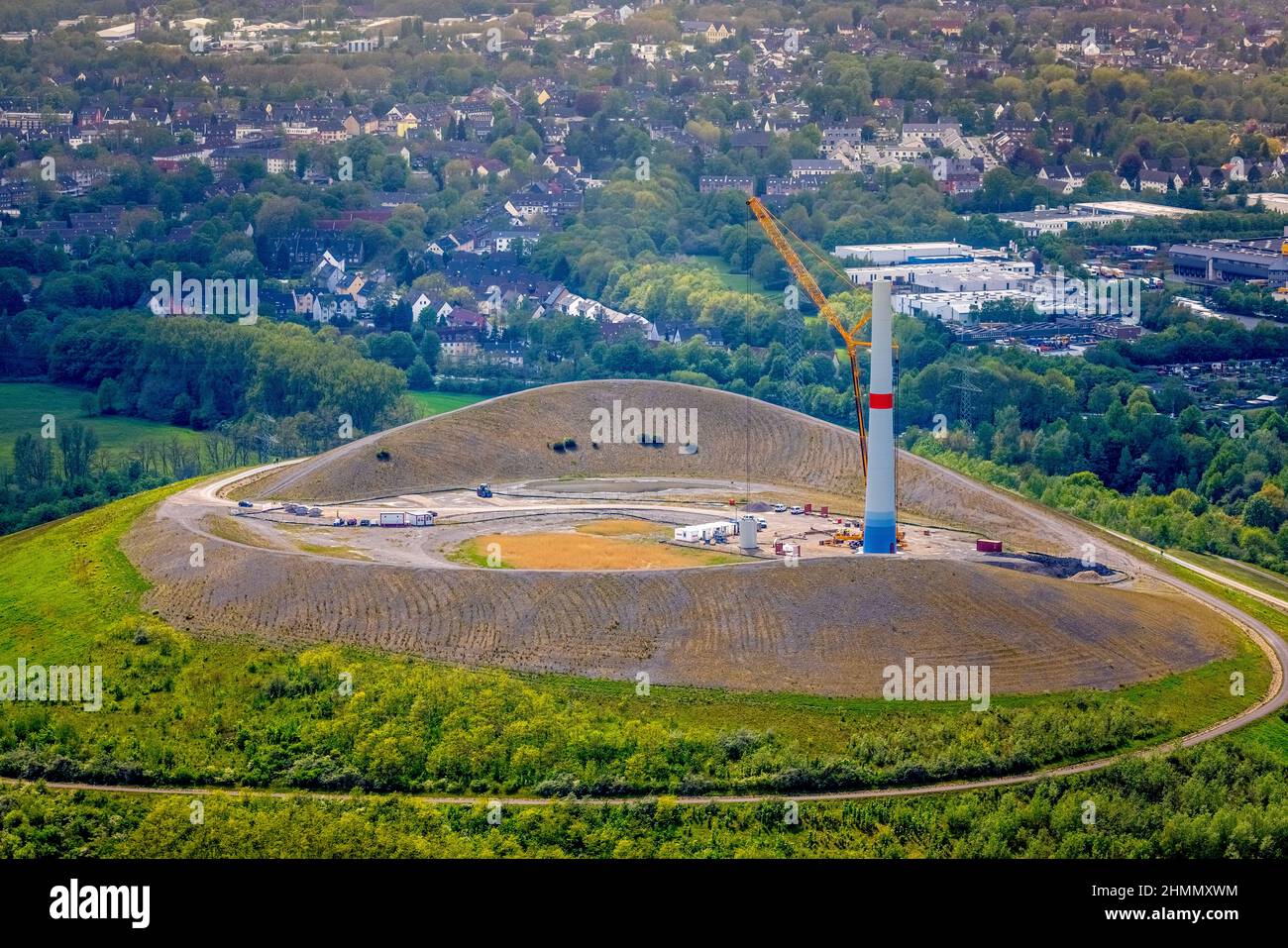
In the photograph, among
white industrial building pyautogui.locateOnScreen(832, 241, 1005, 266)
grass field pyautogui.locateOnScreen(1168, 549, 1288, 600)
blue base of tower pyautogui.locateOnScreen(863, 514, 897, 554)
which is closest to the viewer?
blue base of tower pyautogui.locateOnScreen(863, 514, 897, 554)

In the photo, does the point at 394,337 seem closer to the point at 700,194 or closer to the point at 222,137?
the point at 700,194

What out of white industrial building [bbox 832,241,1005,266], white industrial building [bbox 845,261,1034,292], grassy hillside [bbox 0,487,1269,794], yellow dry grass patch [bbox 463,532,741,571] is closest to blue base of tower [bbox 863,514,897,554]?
yellow dry grass patch [bbox 463,532,741,571]

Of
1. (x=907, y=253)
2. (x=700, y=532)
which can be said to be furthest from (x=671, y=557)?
(x=907, y=253)

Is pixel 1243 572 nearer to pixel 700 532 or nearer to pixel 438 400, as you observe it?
pixel 700 532

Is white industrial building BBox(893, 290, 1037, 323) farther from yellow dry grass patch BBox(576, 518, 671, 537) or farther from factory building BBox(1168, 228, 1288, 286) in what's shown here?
yellow dry grass patch BBox(576, 518, 671, 537)

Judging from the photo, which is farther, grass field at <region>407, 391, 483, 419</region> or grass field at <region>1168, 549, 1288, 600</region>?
grass field at <region>407, 391, 483, 419</region>
